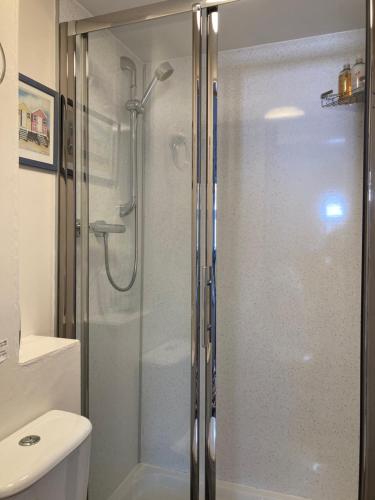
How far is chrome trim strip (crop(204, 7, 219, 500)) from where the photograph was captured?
136cm

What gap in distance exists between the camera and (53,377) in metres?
1.23

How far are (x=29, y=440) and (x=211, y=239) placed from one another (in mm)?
883

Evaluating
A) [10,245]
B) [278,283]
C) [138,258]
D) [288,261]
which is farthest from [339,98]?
[10,245]

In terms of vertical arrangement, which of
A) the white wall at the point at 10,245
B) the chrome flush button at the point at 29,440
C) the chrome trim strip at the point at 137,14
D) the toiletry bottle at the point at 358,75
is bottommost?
the chrome flush button at the point at 29,440

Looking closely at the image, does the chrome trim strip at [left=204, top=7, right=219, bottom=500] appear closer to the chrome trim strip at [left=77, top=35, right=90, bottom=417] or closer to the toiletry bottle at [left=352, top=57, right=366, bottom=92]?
the chrome trim strip at [left=77, top=35, right=90, bottom=417]

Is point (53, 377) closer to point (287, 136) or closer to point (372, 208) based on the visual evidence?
point (372, 208)

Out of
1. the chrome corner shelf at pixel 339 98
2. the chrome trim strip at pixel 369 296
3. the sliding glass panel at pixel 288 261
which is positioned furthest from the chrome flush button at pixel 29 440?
the chrome corner shelf at pixel 339 98

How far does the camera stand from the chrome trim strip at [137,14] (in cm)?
137

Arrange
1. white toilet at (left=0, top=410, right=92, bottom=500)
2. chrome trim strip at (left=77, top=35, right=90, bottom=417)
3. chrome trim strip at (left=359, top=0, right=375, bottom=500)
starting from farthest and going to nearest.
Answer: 1. chrome trim strip at (left=77, top=35, right=90, bottom=417)
2. chrome trim strip at (left=359, top=0, right=375, bottom=500)
3. white toilet at (left=0, top=410, right=92, bottom=500)

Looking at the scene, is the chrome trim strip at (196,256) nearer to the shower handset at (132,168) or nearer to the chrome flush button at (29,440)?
the shower handset at (132,168)

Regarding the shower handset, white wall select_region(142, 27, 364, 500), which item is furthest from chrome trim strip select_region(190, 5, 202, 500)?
the shower handset

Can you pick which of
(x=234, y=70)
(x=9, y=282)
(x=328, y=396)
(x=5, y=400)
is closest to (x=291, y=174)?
(x=234, y=70)

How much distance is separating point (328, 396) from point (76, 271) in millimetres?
1393

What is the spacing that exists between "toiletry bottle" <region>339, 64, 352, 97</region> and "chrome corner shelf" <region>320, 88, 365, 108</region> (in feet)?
0.06
